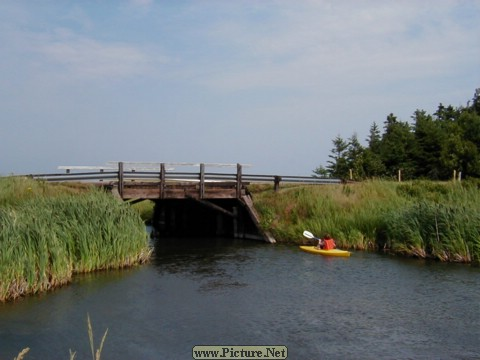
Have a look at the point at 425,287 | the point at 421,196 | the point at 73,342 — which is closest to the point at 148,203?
the point at 421,196

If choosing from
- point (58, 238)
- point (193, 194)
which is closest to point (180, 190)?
point (193, 194)

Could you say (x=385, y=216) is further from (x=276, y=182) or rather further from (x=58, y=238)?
(x=58, y=238)

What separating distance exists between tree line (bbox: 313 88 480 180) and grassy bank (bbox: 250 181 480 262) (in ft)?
43.5

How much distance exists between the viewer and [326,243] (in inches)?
960

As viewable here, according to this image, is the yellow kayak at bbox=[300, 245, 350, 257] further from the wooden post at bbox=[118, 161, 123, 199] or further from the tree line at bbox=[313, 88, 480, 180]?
the tree line at bbox=[313, 88, 480, 180]

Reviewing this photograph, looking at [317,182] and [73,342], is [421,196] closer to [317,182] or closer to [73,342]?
[317,182]

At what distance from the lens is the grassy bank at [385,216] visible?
21.9 m

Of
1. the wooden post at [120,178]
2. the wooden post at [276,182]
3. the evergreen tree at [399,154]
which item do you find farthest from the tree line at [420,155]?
the wooden post at [120,178]

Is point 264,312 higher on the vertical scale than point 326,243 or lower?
lower

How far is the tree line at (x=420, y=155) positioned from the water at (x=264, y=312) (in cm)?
2421

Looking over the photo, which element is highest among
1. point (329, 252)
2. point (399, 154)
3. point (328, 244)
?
point (399, 154)

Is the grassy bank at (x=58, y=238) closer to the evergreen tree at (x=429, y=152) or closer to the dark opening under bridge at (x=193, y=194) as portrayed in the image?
the dark opening under bridge at (x=193, y=194)

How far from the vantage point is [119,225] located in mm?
19844

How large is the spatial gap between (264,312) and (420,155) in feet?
121
